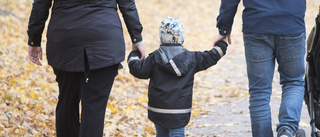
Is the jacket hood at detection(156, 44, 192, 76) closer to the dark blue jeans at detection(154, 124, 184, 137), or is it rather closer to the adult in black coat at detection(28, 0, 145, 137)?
the adult in black coat at detection(28, 0, 145, 137)

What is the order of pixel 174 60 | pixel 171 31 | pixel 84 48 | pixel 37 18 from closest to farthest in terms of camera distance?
pixel 84 48, pixel 37 18, pixel 174 60, pixel 171 31

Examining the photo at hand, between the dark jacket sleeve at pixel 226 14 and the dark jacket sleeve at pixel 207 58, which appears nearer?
the dark jacket sleeve at pixel 207 58

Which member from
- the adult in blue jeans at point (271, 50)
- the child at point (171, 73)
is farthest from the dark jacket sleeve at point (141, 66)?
the adult in blue jeans at point (271, 50)

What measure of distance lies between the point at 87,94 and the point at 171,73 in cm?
70

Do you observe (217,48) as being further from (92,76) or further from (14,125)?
(14,125)

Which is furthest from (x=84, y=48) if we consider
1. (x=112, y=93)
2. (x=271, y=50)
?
(x=112, y=93)

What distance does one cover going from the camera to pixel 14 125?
433 cm

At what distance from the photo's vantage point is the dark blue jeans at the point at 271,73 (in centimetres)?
360

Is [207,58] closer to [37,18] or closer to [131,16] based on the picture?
[131,16]

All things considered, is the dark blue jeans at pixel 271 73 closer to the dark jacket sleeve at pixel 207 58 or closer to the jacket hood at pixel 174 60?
the dark jacket sleeve at pixel 207 58

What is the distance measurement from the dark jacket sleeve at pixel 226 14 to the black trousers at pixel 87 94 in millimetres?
1089

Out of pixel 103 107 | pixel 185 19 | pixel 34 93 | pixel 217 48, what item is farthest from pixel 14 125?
pixel 185 19

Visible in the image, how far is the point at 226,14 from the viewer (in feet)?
12.3

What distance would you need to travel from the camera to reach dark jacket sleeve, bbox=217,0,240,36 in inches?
146
